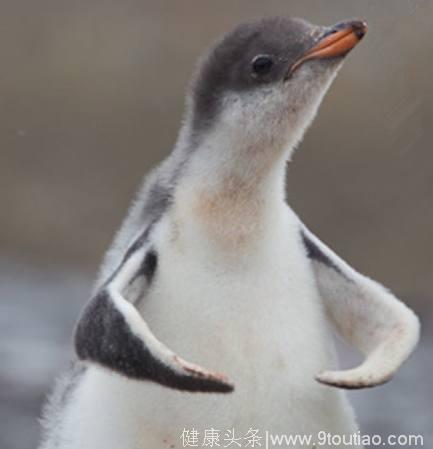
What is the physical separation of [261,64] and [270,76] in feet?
0.06

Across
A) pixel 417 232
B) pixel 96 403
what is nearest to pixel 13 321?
pixel 417 232

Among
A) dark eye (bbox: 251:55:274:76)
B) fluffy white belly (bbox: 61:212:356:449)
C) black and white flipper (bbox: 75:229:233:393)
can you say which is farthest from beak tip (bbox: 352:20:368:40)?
black and white flipper (bbox: 75:229:233:393)

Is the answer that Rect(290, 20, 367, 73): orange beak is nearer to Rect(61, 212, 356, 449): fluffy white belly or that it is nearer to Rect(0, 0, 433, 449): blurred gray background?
Rect(61, 212, 356, 449): fluffy white belly

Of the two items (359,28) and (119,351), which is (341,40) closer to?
(359,28)

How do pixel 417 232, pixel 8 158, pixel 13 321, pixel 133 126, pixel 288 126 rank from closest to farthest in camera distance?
pixel 288 126
pixel 417 232
pixel 13 321
pixel 133 126
pixel 8 158

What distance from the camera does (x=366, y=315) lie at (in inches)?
95.7

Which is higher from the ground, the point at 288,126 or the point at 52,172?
the point at 288,126

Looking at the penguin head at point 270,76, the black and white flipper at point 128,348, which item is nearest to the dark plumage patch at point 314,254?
the penguin head at point 270,76

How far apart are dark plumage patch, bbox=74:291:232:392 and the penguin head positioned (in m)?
0.29

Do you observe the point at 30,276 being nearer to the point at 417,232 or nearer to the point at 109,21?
the point at 109,21

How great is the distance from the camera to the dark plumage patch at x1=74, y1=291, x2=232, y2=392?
85.9 inches

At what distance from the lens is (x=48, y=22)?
19.5ft

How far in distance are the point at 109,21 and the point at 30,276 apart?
0.84 meters

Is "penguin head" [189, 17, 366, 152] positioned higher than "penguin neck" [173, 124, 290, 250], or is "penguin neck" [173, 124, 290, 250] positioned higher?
"penguin head" [189, 17, 366, 152]
